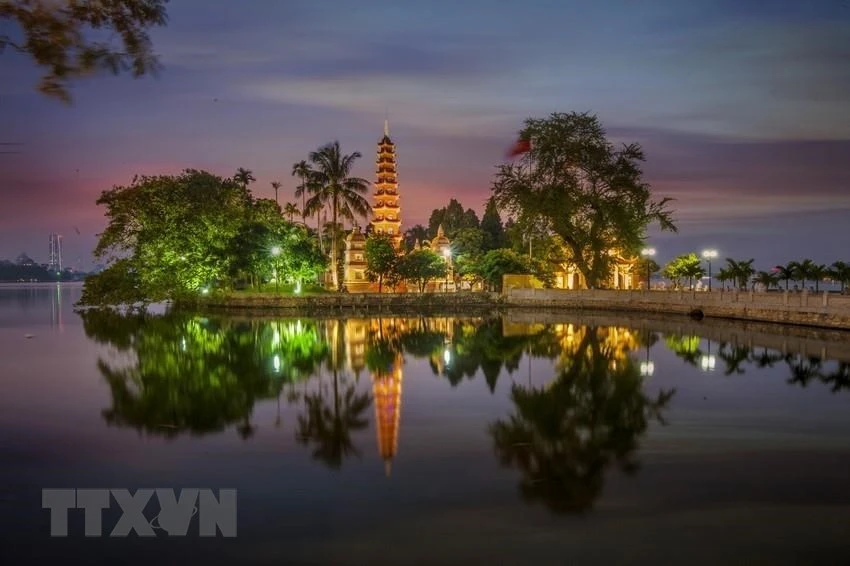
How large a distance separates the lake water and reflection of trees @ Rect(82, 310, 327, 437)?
0.39 ft

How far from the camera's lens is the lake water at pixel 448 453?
337 inches

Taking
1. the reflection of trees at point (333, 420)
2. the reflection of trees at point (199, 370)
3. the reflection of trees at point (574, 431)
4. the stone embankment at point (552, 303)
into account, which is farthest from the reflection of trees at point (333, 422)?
the stone embankment at point (552, 303)

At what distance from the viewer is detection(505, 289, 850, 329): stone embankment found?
117 ft

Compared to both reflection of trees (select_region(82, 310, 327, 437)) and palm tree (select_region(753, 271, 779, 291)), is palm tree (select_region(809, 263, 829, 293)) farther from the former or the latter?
reflection of trees (select_region(82, 310, 327, 437))

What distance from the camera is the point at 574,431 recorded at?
1426 cm

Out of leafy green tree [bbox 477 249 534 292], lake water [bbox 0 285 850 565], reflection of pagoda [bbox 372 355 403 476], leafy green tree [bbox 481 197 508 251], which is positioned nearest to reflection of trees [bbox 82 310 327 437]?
lake water [bbox 0 285 850 565]

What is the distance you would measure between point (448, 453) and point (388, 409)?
4579 mm

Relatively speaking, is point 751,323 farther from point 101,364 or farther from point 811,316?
point 101,364

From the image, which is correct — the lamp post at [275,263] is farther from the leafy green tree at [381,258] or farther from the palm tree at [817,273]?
the palm tree at [817,273]

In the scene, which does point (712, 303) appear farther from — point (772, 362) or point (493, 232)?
point (493, 232)

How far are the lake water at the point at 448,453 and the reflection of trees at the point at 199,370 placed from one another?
0.39ft

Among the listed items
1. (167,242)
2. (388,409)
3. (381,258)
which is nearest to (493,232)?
(381,258)

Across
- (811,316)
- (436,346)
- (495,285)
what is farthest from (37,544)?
(495,285)

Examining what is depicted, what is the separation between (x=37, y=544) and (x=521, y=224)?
160 ft
